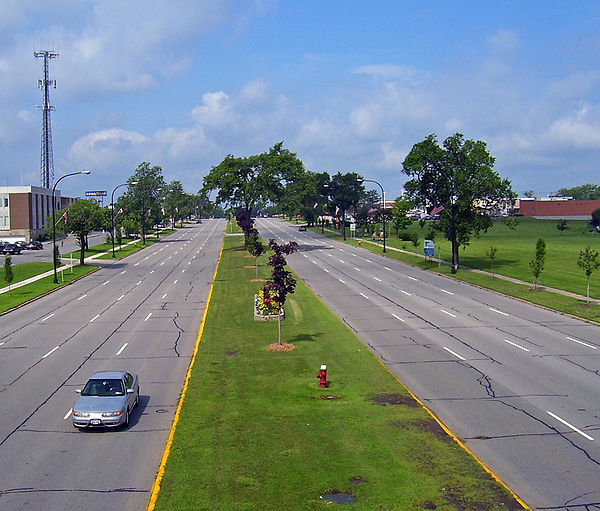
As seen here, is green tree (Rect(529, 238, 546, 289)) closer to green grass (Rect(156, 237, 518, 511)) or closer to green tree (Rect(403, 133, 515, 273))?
green tree (Rect(403, 133, 515, 273))

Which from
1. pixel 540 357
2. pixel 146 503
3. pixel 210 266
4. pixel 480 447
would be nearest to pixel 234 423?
pixel 146 503

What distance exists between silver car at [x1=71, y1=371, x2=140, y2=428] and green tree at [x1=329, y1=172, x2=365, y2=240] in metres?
110

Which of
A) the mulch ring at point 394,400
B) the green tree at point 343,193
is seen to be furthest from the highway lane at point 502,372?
the green tree at point 343,193

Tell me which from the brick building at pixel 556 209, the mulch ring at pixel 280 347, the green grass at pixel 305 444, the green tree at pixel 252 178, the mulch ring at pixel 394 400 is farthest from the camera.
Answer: the brick building at pixel 556 209

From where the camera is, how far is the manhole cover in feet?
44.9

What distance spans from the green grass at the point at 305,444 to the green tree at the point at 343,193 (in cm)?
10228

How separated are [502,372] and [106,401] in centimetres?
1520

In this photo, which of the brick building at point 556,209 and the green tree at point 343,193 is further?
the brick building at point 556,209

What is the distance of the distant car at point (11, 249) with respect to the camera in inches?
3731

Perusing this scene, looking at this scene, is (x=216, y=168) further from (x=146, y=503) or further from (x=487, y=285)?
(x=146, y=503)

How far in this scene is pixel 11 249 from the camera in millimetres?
95812

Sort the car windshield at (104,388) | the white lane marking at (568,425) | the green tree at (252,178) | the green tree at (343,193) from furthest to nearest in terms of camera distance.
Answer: the green tree at (343,193) < the green tree at (252,178) < the car windshield at (104,388) < the white lane marking at (568,425)

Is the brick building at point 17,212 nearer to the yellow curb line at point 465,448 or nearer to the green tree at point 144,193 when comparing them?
the green tree at point 144,193

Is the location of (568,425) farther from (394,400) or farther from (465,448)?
(394,400)
